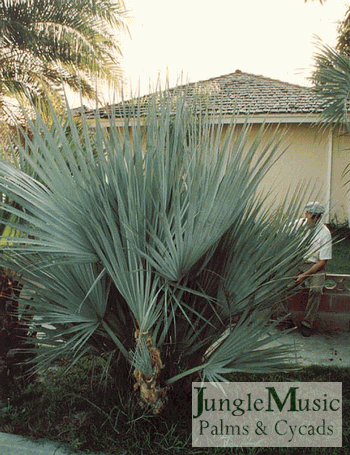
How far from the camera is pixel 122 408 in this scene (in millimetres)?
3744

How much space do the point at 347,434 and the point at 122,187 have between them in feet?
7.42

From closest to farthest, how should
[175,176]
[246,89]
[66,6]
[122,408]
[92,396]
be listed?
[175,176] → [122,408] → [92,396] → [66,6] → [246,89]

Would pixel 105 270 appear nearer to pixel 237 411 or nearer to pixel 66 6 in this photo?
pixel 237 411

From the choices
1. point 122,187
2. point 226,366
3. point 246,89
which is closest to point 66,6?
point 246,89

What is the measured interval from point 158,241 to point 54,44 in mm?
10519

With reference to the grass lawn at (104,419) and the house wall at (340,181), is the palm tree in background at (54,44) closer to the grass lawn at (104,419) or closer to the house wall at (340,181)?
the house wall at (340,181)

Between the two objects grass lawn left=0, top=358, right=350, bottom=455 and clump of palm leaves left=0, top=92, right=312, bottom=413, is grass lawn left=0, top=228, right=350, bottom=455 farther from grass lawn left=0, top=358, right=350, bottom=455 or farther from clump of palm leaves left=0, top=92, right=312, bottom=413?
clump of palm leaves left=0, top=92, right=312, bottom=413

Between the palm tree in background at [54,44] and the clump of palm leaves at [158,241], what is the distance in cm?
892
